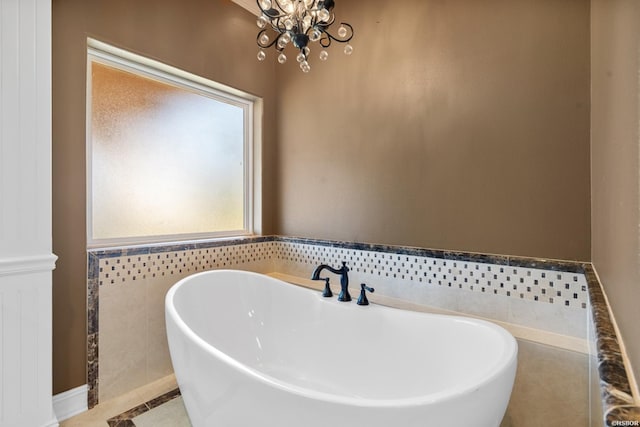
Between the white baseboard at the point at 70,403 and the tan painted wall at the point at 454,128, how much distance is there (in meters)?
1.68

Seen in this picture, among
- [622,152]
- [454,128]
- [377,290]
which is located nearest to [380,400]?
[622,152]

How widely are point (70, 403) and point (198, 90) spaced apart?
6.85 ft

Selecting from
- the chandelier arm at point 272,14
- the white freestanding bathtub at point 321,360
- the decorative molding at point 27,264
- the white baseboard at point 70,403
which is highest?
the chandelier arm at point 272,14

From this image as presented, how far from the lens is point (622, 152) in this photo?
0.65 meters

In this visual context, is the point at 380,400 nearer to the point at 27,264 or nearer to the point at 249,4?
the point at 27,264

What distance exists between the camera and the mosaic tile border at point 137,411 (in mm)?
1438

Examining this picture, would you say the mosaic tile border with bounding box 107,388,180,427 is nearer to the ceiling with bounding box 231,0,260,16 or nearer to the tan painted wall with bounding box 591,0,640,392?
the tan painted wall with bounding box 591,0,640,392

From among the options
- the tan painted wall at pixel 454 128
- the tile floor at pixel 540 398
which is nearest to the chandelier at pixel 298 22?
the tan painted wall at pixel 454 128

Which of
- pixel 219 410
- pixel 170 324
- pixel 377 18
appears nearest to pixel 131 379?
pixel 170 324

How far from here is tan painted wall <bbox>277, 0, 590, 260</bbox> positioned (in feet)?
4.45

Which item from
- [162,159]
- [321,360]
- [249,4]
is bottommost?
[321,360]

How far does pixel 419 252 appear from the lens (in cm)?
175

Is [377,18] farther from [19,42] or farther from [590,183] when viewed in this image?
[19,42]

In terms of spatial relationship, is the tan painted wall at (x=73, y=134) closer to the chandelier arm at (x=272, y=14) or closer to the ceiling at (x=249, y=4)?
the ceiling at (x=249, y=4)
